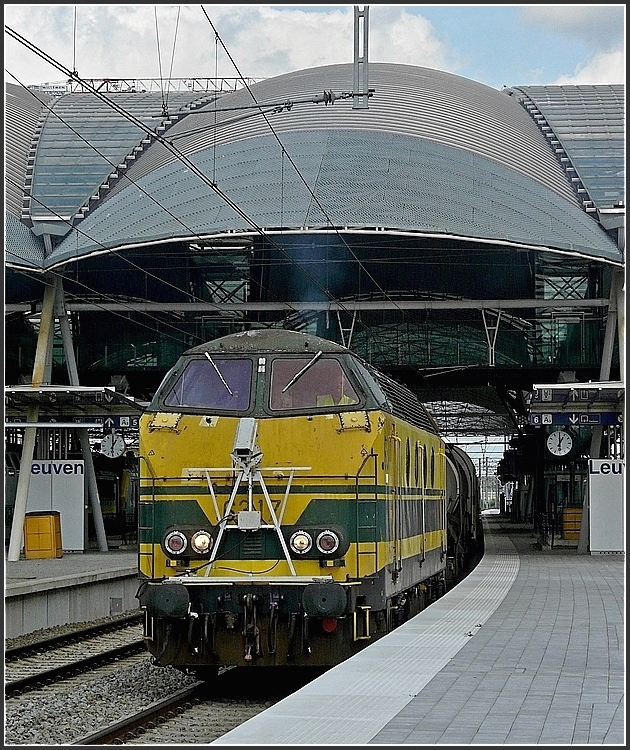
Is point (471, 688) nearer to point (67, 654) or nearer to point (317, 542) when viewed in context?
point (317, 542)

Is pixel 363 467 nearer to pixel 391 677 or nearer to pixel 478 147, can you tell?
pixel 391 677

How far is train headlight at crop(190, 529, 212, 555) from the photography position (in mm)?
12805

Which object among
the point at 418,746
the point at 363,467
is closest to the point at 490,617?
the point at 363,467

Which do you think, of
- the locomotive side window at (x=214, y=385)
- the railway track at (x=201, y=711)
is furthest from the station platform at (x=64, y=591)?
the locomotive side window at (x=214, y=385)

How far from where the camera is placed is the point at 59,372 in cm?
4278

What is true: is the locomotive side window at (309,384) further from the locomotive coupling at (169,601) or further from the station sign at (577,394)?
the station sign at (577,394)

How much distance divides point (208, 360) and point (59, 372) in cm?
2998

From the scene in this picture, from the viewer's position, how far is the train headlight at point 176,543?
1286 cm

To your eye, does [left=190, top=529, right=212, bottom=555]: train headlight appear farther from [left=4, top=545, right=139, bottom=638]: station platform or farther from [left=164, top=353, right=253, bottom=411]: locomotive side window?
[left=4, top=545, right=139, bottom=638]: station platform

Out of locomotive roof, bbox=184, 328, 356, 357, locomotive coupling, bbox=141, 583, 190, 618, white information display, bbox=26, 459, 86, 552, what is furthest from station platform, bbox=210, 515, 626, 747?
white information display, bbox=26, 459, 86, 552

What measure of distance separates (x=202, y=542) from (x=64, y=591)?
10325 mm

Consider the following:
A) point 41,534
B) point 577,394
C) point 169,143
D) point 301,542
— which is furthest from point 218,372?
point 41,534

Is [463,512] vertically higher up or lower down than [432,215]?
lower down

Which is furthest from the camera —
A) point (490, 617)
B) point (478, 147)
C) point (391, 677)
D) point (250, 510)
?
point (478, 147)
